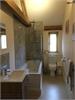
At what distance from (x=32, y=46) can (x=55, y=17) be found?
1412 mm

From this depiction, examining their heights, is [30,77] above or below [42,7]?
below

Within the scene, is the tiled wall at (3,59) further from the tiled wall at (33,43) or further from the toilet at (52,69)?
the toilet at (52,69)

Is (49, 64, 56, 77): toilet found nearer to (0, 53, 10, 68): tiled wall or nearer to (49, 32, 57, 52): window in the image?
(49, 32, 57, 52): window

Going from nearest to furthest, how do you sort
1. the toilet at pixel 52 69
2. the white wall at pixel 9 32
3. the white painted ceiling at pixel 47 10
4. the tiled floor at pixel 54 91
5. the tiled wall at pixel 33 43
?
1. the white wall at pixel 9 32
2. the tiled floor at pixel 54 91
3. the white painted ceiling at pixel 47 10
4. the tiled wall at pixel 33 43
5. the toilet at pixel 52 69

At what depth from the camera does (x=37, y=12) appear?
650cm

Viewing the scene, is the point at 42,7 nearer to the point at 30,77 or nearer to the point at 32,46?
the point at 32,46

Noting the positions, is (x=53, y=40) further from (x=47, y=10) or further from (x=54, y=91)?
(x=54, y=91)

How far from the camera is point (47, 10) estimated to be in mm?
6402

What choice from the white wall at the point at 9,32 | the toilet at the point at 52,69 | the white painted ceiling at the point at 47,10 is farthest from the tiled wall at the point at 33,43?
the white wall at the point at 9,32

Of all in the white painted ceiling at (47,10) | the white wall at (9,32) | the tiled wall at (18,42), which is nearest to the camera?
the white wall at (9,32)

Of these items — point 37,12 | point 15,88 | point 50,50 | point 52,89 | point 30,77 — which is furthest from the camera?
point 50,50

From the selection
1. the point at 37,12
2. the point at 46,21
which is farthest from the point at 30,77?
the point at 46,21

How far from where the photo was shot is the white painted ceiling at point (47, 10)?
6000 millimetres

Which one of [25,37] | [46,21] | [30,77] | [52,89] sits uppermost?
[46,21]
